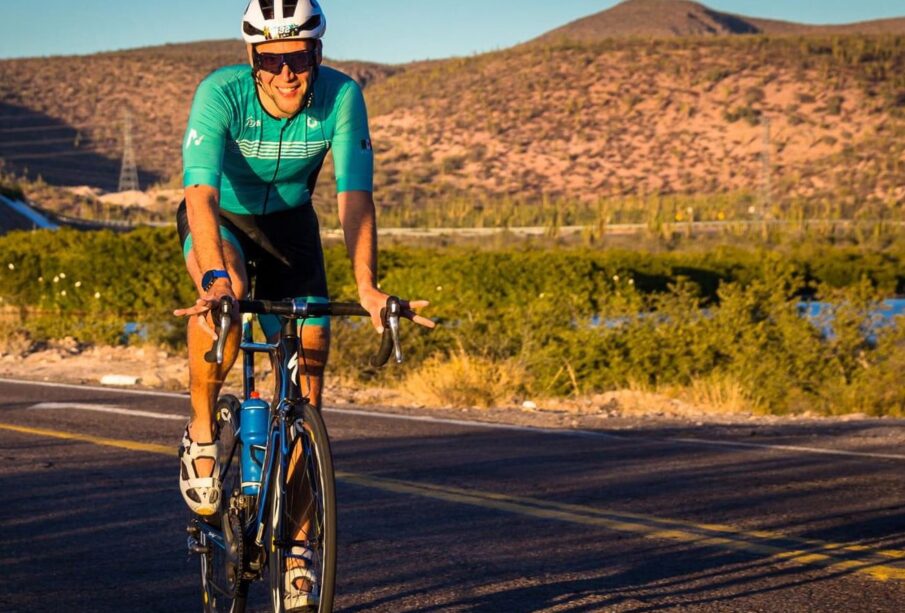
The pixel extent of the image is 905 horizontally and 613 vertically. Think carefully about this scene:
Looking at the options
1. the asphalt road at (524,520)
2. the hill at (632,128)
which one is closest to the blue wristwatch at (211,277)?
the asphalt road at (524,520)

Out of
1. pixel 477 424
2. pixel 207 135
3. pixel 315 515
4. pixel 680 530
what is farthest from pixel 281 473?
pixel 477 424

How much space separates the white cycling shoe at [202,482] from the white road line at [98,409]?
723cm

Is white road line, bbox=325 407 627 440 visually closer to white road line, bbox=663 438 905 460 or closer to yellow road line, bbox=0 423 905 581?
white road line, bbox=663 438 905 460

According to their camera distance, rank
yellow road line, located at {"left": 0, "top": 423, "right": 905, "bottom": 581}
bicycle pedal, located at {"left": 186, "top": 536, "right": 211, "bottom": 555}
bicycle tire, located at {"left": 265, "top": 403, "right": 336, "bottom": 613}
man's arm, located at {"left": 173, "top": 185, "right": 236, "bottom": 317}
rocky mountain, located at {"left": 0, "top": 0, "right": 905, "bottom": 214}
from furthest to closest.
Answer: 1. rocky mountain, located at {"left": 0, "top": 0, "right": 905, "bottom": 214}
2. yellow road line, located at {"left": 0, "top": 423, "right": 905, "bottom": 581}
3. bicycle pedal, located at {"left": 186, "top": 536, "right": 211, "bottom": 555}
4. man's arm, located at {"left": 173, "top": 185, "right": 236, "bottom": 317}
5. bicycle tire, located at {"left": 265, "top": 403, "right": 336, "bottom": 613}

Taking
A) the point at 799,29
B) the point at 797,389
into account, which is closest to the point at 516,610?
the point at 797,389

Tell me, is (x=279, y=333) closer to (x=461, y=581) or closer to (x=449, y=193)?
(x=461, y=581)

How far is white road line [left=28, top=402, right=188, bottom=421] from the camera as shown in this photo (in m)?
12.4

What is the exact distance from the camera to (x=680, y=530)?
712 centimetres

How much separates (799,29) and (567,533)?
580 ft

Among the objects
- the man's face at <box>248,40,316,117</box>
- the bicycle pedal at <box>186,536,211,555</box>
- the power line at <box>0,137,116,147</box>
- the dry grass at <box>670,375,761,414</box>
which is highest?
the power line at <box>0,137,116,147</box>

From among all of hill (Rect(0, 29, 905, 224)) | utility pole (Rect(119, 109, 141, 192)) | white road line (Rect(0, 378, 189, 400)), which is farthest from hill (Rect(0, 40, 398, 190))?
white road line (Rect(0, 378, 189, 400))

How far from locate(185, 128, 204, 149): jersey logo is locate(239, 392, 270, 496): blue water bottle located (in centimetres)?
84

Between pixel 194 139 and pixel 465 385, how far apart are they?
433 inches

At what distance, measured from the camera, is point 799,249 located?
42.8m
